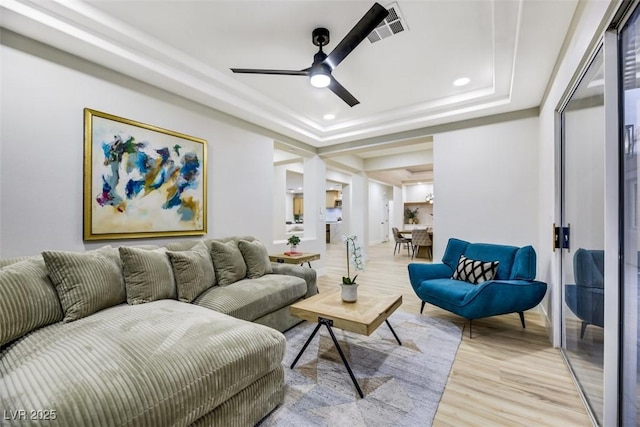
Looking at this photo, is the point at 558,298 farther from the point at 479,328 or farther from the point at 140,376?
the point at 140,376

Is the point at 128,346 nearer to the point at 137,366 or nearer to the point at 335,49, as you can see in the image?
the point at 137,366

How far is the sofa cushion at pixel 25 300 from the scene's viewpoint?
4.77 ft

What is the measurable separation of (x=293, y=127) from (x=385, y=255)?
16.6 ft

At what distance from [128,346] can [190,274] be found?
1.03m

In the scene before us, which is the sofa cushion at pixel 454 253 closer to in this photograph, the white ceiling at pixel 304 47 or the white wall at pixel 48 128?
the white ceiling at pixel 304 47

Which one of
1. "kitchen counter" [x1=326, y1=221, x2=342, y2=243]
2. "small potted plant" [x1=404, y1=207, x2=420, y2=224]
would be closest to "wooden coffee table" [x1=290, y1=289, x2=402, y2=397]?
"kitchen counter" [x1=326, y1=221, x2=342, y2=243]

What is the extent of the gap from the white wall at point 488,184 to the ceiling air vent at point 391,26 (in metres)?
2.19

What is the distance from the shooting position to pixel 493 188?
12.3ft

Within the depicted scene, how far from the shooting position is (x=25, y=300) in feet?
5.08

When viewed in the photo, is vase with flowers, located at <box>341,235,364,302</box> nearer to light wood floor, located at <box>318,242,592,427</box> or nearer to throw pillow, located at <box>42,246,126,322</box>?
light wood floor, located at <box>318,242,592,427</box>

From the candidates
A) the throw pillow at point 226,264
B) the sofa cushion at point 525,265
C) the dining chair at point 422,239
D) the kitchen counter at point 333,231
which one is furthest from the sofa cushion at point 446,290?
the kitchen counter at point 333,231

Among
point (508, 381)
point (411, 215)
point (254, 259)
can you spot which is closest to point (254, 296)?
point (254, 259)

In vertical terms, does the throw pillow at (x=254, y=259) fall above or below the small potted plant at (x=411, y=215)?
below

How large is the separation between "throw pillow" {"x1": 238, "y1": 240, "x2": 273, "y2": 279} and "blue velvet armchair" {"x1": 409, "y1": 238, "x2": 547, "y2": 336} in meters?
1.74
